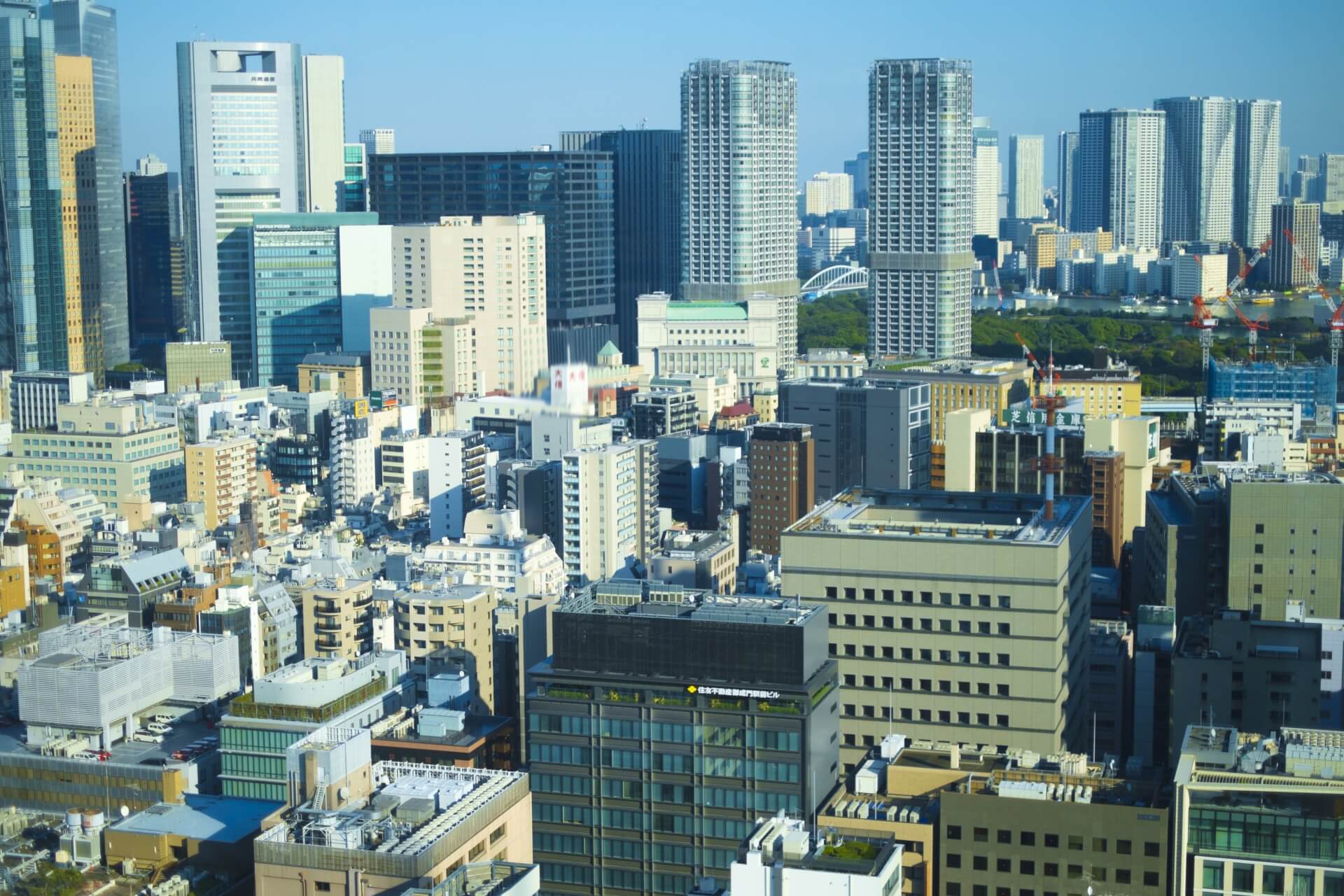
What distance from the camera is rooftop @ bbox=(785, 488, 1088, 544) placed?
13.4 m

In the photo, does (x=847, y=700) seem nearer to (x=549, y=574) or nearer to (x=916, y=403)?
(x=549, y=574)

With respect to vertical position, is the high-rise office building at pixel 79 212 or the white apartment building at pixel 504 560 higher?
the high-rise office building at pixel 79 212

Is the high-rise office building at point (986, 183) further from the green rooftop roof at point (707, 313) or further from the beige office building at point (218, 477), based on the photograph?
the beige office building at point (218, 477)

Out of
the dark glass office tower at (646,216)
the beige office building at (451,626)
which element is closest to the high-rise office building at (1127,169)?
the dark glass office tower at (646,216)

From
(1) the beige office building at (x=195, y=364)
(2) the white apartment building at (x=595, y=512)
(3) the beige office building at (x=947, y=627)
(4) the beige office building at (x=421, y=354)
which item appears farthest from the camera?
(1) the beige office building at (x=195, y=364)

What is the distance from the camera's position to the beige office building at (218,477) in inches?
1003

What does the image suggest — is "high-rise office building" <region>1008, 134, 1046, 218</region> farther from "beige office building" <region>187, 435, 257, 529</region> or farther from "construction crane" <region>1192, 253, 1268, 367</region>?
"beige office building" <region>187, 435, 257, 529</region>

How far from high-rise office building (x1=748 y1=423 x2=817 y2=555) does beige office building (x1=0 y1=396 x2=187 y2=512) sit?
342 inches

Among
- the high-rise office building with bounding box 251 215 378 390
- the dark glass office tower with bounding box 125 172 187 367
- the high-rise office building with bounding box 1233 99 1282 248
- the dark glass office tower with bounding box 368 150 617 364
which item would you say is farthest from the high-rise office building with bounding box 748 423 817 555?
the high-rise office building with bounding box 1233 99 1282 248

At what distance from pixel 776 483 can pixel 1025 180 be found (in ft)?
202

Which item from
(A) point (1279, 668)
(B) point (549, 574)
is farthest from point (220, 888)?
(B) point (549, 574)

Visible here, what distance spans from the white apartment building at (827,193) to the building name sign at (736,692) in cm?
7359

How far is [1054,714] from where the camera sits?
12.7m

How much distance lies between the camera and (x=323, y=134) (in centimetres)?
4375
